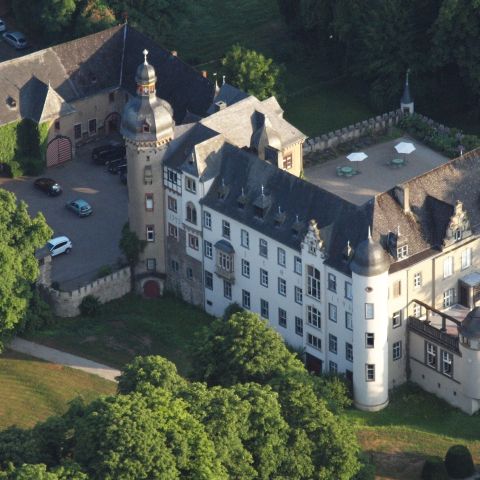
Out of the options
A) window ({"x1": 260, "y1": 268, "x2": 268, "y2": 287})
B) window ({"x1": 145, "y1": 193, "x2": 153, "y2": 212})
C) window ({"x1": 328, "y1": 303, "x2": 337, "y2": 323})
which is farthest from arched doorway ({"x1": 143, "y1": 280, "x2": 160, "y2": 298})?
window ({"x1": 328, "y1": 303, "x2": 337, "y2": 323})

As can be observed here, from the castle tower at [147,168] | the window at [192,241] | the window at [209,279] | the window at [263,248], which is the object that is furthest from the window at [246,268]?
the castle tower at [147,168]

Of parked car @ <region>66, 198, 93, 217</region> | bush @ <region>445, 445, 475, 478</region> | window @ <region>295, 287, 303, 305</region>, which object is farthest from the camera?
parked car @ <region>66, 198, 93, 217</region>

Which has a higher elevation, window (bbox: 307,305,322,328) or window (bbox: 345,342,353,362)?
window (bbox: 307,305,322,328)

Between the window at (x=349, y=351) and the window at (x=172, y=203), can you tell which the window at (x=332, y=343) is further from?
the window at (x=172, y=203)

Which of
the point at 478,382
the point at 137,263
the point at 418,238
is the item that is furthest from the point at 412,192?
the point at 137,263

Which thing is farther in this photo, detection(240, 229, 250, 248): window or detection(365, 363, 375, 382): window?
detection(240, 229, 250, 248): window

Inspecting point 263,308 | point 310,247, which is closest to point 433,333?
point 310,247

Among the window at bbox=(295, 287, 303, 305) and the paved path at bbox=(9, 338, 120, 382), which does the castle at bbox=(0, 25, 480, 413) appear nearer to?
the window at bbox=(295, 287, 303, 305)
